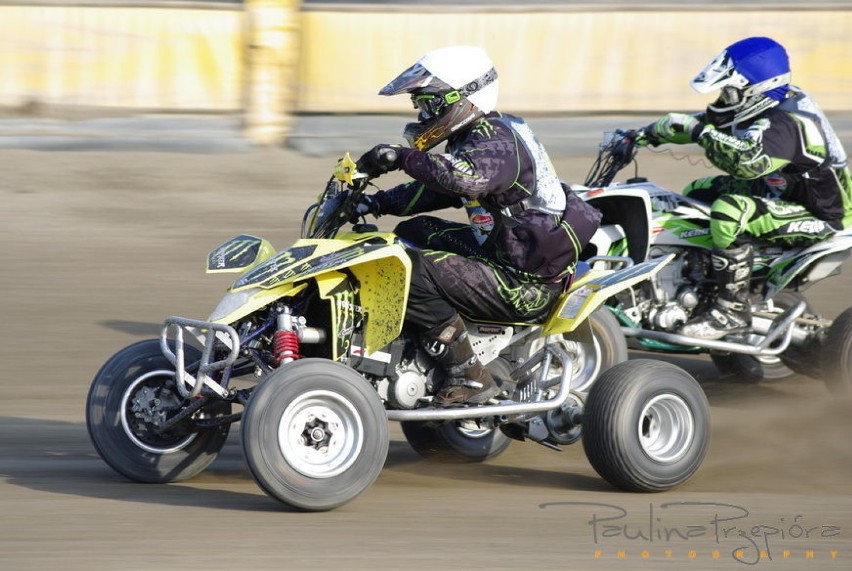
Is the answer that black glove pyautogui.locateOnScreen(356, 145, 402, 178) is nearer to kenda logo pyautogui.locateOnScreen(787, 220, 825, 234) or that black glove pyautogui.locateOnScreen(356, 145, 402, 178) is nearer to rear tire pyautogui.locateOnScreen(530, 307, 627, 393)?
rear tire pyautogui.locateOnScreen(530, 307, 627, 393)

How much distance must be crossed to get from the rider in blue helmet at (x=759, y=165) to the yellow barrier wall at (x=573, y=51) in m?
5.72

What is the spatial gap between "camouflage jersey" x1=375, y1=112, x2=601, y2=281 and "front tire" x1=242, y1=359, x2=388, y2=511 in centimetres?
101

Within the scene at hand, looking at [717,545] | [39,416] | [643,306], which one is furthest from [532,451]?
[39,416]

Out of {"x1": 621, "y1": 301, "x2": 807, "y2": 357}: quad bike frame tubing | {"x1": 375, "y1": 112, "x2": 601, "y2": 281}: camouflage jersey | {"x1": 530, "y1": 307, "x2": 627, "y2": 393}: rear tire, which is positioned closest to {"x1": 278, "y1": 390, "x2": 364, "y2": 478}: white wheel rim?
{"x1": 375, "y1": 112, "x2": 601, "y2": 281}: camouflage jersey

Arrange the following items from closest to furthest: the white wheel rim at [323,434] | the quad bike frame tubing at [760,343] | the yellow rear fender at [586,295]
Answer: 1. the white wheel rim at [323,434]
2. the yellow rear fender at [586,295]
3. the quad bike frame tubing at [760,343]

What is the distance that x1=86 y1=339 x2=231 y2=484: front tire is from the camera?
631 cm

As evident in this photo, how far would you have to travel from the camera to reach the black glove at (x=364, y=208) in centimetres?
663

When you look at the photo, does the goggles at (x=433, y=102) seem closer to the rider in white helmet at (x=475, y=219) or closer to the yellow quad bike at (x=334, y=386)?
the rider in white helmet at (x=475, y=219)

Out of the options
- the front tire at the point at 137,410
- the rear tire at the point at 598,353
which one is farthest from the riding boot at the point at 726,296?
the front tire at the point at 137,410

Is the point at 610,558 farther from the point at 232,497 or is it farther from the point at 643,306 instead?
the point at 643,306

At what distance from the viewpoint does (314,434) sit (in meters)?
5.80

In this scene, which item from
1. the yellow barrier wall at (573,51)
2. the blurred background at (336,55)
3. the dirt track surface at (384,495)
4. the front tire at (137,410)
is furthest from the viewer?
the yellow barrier wall at (573,51)

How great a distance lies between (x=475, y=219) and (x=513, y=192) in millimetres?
250

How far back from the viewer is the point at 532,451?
7691 millimetres
